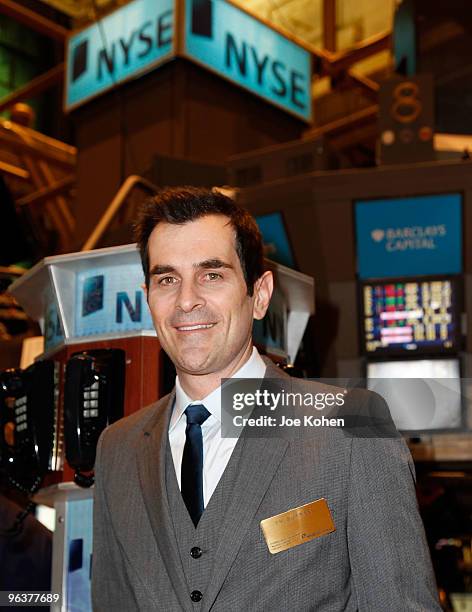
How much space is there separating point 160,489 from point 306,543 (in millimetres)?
355

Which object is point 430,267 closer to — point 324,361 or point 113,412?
A: point 324,361

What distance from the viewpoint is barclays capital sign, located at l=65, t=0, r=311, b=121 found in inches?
342

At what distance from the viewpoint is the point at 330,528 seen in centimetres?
171

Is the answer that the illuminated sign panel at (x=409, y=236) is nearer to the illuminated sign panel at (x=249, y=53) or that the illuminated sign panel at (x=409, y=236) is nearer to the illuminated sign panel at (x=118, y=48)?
the illuminated sign panel at (x=249, y=53)

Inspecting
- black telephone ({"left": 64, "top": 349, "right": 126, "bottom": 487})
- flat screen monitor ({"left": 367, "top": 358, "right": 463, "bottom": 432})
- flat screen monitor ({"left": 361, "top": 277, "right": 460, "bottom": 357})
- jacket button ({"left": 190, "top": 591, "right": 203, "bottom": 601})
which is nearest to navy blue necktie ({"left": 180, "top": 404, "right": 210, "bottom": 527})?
jacket button ({"left": 190, "top": 591, "right": 203, "bottom": 601})

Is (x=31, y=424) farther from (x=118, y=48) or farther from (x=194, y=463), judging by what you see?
(x=118, y=48)

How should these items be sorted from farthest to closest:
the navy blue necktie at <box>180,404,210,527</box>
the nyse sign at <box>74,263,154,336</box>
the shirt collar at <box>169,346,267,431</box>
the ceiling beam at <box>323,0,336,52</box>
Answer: the ceiling beam at <box>323,0,336,52</box> → the nyse sign at <box>74,263,154,336</box> → the shirt collar at <box>169,346,267,431</box> → the navy blue necktie at <box>180,404,210,527</box>

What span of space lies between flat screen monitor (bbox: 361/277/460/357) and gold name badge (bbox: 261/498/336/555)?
5014 millimetres

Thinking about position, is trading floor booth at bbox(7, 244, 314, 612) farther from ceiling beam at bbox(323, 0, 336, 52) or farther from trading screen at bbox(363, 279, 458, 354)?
ceiling beam at bbox(323, 0, 336, 52)

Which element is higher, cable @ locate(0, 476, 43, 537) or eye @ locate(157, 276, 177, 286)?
eye @ locate(157, 276, 177, 286)

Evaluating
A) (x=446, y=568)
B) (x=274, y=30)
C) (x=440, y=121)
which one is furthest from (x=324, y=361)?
(x=274, y=30)

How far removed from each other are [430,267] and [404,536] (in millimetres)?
5325

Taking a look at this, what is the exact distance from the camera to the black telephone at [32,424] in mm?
2791

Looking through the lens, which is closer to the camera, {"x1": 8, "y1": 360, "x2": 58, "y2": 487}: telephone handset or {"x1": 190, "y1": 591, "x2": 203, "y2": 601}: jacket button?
{"x1": 190, "y1": 591, "x2": 203, "y2": 601}: jacket button
